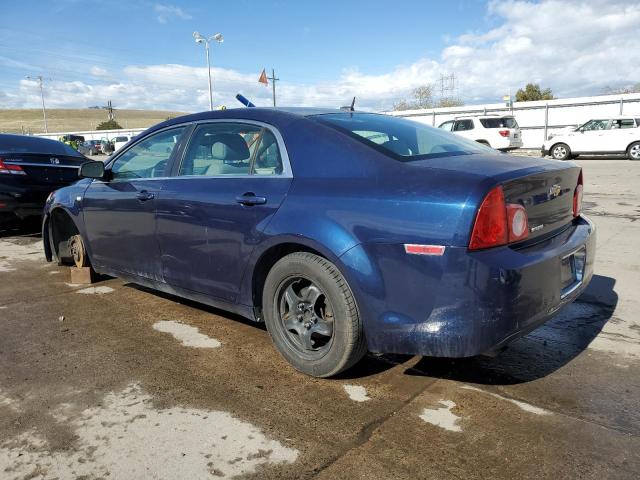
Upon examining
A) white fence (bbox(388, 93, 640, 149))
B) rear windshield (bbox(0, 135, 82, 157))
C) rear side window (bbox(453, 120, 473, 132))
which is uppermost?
white fence (bbox(388, 93, 640, 149))

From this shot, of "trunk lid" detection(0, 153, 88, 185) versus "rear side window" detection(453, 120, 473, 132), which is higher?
"rear side window" detection(453, 120, 473, 132)

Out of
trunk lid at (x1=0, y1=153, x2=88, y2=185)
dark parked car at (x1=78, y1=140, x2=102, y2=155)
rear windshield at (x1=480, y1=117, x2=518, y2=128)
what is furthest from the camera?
dark parked car at (x1=78, y1=140, x2=102, y2=155)

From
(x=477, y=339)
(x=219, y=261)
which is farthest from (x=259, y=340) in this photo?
(x=477, y=339)

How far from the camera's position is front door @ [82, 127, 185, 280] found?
4.02 m

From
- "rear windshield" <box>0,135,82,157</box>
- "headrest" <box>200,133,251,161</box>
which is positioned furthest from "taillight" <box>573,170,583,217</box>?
"rear windshield" <box>0,135,82,157</box>

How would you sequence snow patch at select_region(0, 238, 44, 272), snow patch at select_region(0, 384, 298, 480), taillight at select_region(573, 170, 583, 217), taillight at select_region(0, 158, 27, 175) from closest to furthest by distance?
snow patch at select_region(0, 384, 298, 480) → taillight at select_region(573, 170, 583, 217) → snow patch at select_region(0, 238, 44, 272) → taillight at select_region(0, 158, 27, 175)

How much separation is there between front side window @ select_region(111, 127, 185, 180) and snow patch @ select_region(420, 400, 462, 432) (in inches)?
101

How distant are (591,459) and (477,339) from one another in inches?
27.3

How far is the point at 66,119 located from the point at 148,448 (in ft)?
442

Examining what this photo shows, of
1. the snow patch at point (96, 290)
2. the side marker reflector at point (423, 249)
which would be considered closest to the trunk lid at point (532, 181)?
the side marker reflector at point (423, 249)

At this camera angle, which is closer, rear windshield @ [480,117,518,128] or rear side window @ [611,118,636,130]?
rear side window @ [611,118,636,130]

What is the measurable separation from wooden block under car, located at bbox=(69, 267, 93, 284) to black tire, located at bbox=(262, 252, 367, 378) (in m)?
2.77

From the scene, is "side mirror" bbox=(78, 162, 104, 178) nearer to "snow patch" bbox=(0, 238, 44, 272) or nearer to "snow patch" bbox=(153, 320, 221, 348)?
"snow patch" bbox=(153, 320, 221, 348)

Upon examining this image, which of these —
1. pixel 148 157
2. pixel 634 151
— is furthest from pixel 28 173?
pixel 634 151
